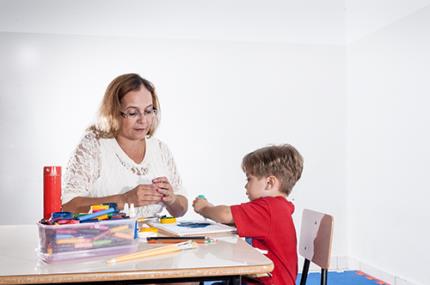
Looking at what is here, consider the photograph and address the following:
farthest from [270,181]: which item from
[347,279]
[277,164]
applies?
[347,279]

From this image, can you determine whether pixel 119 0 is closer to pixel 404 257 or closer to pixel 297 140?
pixel 297 140

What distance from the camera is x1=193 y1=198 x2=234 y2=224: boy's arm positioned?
175 centimetres

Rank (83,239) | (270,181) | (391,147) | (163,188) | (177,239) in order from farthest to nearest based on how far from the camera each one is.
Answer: (391,147) < (163,188) < (270,181) < (177,239) < (83,239)

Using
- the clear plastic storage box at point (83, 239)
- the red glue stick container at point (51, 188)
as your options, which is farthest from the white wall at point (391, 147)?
the clear plastic storage box at point (83, 239)

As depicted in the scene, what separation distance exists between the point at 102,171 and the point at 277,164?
29.4 inches

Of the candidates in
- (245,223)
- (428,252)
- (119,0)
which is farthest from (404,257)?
(119,0)

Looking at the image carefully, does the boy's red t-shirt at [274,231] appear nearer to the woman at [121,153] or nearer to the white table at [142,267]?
the white table at [142,267]

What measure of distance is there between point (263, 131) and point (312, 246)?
2.46 meters

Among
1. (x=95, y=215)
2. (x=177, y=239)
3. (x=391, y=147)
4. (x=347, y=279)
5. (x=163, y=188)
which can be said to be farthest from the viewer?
(x=347, y=279)

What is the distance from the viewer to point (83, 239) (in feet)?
4.15

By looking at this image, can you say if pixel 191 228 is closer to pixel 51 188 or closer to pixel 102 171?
pixel 51 188

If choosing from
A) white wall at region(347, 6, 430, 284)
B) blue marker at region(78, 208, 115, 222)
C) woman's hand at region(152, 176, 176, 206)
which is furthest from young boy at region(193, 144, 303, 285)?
white wall at region(347, 6, 430, 284)

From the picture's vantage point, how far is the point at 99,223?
1.27 metres

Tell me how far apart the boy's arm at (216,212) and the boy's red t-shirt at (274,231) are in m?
0.03
